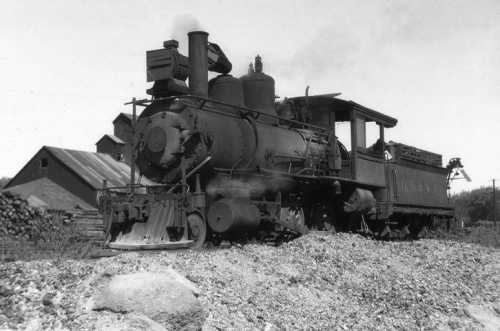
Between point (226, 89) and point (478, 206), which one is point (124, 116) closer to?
point (226, 89)

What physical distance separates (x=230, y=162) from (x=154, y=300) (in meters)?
5.44

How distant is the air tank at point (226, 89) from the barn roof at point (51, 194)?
18.4 meters

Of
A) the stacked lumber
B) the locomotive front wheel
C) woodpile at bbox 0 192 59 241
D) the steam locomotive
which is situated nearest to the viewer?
the locomotive front wheel

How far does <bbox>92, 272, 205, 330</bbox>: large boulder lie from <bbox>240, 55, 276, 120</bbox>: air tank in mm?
6958

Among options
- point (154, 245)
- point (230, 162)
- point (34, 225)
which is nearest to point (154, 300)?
point (154, 245)

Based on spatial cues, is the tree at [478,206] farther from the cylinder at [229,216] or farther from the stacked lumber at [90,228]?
the cylinder at [229,216]

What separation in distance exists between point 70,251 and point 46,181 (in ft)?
74.7

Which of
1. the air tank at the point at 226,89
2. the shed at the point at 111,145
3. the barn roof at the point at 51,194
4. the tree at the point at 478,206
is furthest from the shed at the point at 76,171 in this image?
the tree at the point at 478,206

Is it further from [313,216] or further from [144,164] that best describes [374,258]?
[144,164]

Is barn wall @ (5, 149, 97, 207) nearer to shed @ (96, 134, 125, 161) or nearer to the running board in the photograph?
shed @ (96, 134, 125, 161)

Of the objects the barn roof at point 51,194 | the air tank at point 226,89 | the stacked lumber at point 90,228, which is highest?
the air tank at point 226,89

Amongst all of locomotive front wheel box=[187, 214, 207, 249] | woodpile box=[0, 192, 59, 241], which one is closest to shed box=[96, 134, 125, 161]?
woodpile box=[0, 192, 59, 241]

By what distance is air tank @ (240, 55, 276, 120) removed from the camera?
12898 millimetres

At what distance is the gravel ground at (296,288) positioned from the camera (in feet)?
21.0
